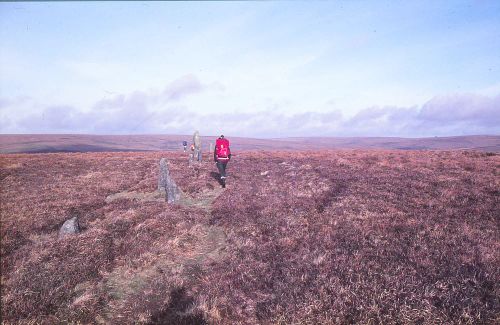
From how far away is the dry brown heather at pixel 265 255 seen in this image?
6727 mm

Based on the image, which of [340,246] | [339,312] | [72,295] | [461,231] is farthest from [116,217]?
[461,231]

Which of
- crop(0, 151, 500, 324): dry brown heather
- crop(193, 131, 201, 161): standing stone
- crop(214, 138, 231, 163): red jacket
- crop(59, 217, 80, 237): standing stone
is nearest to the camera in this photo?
crop(0, 151, 500, 324): dry brown heather

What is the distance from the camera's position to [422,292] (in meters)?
6.91

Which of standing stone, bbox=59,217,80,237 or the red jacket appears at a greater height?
the red jacket

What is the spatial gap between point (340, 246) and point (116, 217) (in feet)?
31.5

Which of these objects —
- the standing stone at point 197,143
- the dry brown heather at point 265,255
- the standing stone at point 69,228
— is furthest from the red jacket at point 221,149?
the standing stone at point 197,143

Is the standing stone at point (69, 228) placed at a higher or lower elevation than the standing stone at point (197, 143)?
lower

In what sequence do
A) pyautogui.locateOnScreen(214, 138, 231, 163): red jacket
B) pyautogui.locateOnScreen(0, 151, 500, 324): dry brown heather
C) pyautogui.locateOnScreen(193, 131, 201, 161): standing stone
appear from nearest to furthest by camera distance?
pyautogui.locateOnScreen(0, 151, 500, 324): dry brown heather < pyautogui.locateOnScreen(214, 138, 231, 163): red jacket < pyautogui.locateOnScreen(193, 131, 201, 161): standing stone

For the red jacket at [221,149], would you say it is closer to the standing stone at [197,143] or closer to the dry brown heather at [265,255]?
the dry brown heather at [265,255]

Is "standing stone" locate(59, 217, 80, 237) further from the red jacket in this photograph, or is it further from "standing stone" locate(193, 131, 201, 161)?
"standing stone" locate(193, 131, 201, 161)

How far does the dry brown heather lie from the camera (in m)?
6.73

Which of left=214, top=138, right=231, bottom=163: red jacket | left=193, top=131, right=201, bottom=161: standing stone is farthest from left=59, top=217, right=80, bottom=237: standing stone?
left=193, top=131, right=201, bottom=161: standing stone

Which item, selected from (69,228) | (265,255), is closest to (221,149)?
(69,228)

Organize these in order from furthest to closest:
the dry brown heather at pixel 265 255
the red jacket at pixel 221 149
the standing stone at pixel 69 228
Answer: the red jacket at pixel 221 149, the standing stone at pixel 69 228, the dry brown heather at pixel 265 255
